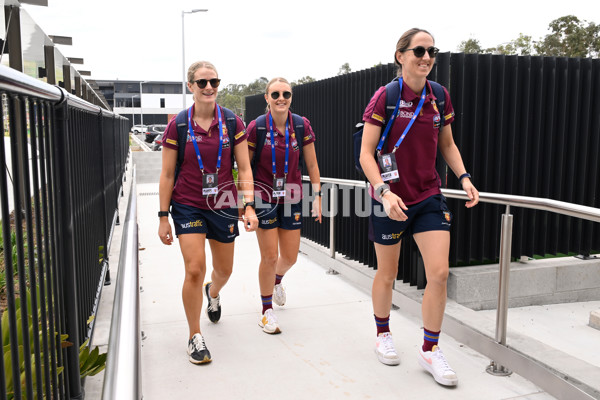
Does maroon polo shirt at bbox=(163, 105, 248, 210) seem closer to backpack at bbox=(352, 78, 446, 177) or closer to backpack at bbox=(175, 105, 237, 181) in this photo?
backpack at bbox=(175, 105, 237, 181)

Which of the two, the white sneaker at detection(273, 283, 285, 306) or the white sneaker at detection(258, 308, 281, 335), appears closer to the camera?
the white sneaker at detection(258, 308, 281, 335)

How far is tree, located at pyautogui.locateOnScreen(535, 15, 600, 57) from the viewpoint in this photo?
131ft

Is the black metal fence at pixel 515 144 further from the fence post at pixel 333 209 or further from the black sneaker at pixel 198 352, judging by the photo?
the black sneaker at pixel 198 352

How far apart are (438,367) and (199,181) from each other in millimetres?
1956

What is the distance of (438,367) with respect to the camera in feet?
11.5

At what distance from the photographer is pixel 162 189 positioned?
12.4ft

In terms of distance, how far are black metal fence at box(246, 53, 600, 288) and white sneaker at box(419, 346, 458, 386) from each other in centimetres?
169

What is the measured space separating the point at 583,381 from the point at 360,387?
130cm

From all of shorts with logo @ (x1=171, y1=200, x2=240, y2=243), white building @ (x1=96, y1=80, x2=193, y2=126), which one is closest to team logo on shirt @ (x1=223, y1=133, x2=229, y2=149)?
shorts with logo @ (x1=171, y1=200, x2=240, y2=243)

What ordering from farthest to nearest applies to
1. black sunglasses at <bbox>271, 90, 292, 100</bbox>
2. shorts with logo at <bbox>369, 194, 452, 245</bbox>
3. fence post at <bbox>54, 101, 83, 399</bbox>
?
black sunglasses at <bbox>271, 90, 292, 100</bbox>
shorts with logo at <bbox>369, 194, 452, 245</bbox>
fence post at <bbox>54, 101, 83, 399</bbox>

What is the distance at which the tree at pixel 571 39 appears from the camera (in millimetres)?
39938

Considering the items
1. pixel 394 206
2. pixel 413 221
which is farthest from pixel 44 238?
pixel 413 221

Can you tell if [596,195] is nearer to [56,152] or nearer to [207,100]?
[207,100]

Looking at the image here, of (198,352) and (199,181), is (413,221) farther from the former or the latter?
(198,352)
